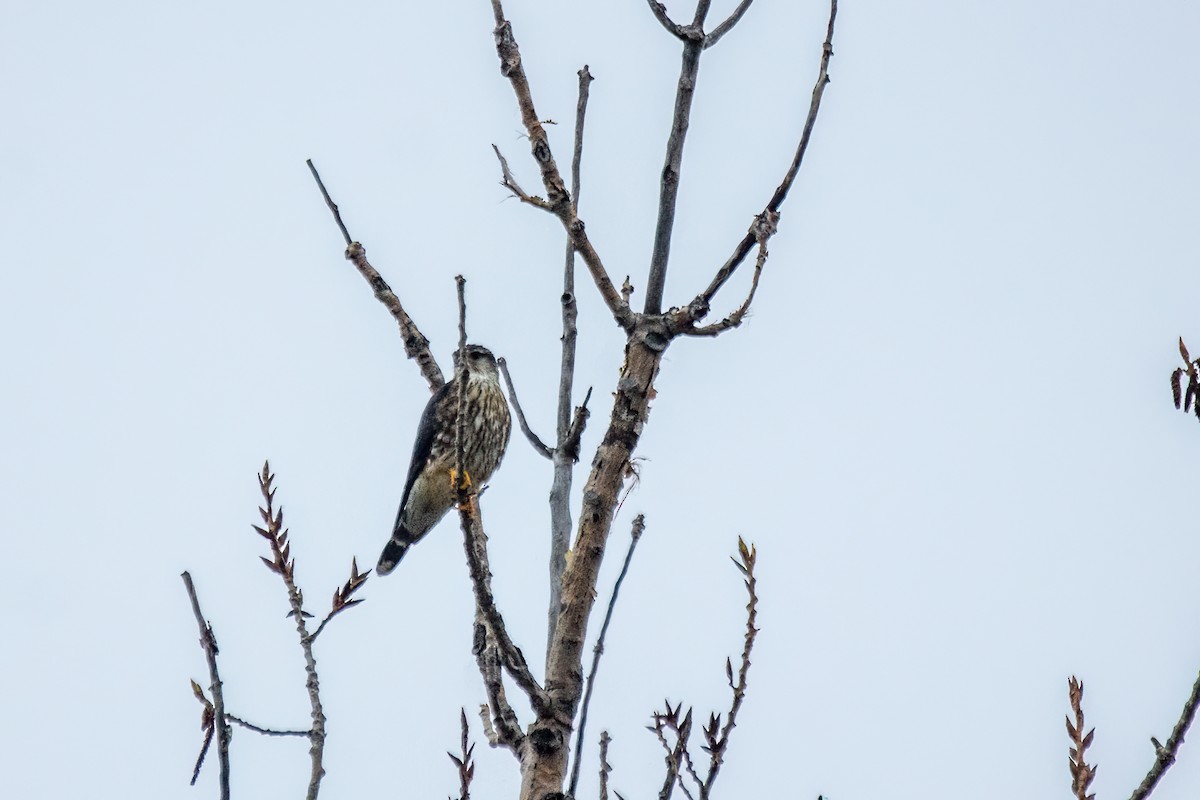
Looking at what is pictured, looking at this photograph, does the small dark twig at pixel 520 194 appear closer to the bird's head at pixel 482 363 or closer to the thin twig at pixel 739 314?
the thin twig at pixel 739 314

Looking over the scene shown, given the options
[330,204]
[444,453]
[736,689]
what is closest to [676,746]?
[736,689]

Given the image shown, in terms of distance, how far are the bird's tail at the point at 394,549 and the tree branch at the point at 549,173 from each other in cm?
579

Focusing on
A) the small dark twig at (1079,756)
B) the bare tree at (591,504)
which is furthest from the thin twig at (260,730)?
the small dark twig at (1079,756)

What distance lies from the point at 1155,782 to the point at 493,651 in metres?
1.66

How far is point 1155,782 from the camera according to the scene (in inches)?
86.0

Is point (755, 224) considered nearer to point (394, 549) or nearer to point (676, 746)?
point (676, 746)

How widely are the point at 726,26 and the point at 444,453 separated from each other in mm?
5516

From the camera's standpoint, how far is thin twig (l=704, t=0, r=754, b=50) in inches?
128

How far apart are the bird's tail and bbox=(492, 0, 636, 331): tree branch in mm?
5793

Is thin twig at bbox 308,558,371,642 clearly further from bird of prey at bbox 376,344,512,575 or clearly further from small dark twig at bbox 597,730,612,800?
bird of prey at bbox 376,344,512,575

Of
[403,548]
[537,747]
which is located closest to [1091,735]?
[537,747]

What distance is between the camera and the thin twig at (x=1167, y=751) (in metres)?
2.16

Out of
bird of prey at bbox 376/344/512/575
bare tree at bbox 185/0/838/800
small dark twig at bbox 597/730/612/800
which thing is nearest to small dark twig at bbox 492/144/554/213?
bare tree at bbox 185/0/838/800

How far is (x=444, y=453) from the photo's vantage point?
8500 mm
